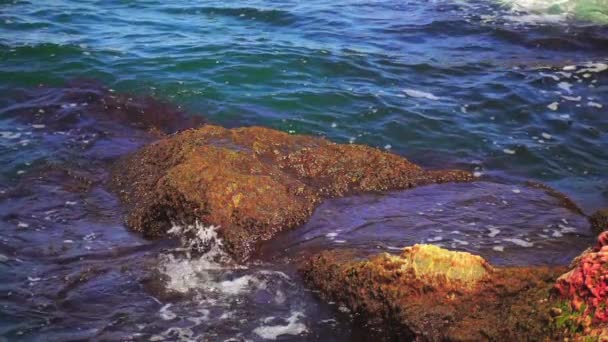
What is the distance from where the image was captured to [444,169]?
8.05 meters

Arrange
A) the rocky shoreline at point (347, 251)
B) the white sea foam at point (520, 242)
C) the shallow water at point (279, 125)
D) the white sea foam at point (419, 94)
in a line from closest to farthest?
1. the rocky shoreline at point (347, 251)
2. the shallow water at point (279, 125)
3. the white sea foam at point (520, 242)
4. the white sea foam at point (419, 94)

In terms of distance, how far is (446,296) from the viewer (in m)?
4.34

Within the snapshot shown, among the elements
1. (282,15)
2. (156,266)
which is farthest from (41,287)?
(282,15)

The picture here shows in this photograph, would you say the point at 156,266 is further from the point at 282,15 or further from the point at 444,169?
the point at 282,15

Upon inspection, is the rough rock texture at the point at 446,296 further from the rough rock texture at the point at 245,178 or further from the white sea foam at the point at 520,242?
the rough rock texture at the point at 245,178

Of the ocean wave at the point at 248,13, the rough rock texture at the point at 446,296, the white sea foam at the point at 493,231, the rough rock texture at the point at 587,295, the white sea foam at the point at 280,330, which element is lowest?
the white sea foam at the point at 280,330

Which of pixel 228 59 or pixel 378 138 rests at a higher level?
pixel 228 59

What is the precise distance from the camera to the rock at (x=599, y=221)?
617cm

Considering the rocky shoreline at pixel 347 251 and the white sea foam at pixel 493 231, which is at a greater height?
the rocky shoreline at pixel 347 251

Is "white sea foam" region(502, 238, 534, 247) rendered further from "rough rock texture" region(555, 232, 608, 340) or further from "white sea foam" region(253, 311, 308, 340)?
"white sea foam" region(253, 311, 308, 340)

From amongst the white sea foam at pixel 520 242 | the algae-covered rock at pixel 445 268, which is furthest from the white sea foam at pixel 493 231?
the algae-covered rock at pixel 445 268

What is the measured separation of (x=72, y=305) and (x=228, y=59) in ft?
25.7

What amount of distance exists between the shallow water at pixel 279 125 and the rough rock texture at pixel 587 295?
156 centimetres

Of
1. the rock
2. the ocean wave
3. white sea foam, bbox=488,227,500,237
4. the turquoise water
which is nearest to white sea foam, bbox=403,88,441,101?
the turquoise water
